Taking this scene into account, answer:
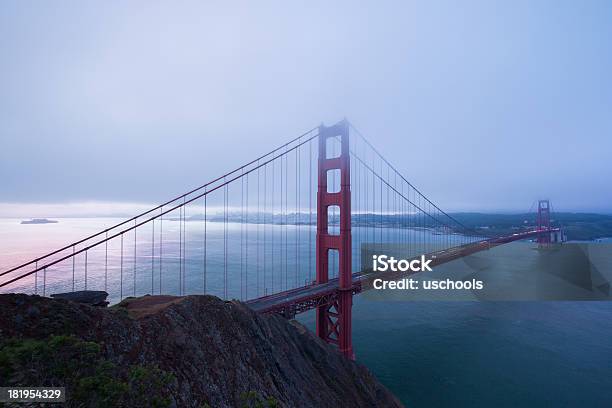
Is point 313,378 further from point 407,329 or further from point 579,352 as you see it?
point 579,352

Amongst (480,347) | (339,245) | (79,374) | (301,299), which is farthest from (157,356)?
(480,347)

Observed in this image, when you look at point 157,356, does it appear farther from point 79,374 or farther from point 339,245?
point 339,245

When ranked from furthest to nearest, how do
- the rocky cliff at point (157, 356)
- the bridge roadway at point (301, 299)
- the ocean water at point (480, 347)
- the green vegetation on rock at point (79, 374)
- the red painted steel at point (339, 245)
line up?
the red painted steel at point (339, 245) → the ocean water at point (480, 347) → the bridge roadway at point (301, 299) → the rocky cliff at point (157, 356) → the green vegetation on rock at point (79, 374)

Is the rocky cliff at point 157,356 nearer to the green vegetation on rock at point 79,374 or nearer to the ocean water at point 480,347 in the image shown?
the green vegetation on rock at point 79,374

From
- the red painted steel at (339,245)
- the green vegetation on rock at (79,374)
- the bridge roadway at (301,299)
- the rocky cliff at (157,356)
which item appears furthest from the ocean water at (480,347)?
the green vegetation on rock at (79,374)

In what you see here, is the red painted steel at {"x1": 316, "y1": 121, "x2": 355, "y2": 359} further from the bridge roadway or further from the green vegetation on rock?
the green vegetation on rock

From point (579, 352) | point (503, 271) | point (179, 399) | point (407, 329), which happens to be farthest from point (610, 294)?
point (179, 399)

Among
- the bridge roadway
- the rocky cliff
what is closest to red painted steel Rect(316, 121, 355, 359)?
the bridge roadway
